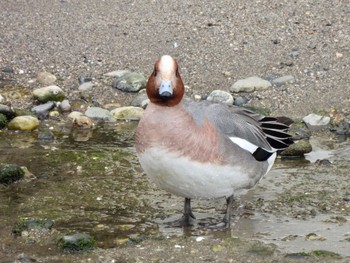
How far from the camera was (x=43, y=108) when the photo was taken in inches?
359

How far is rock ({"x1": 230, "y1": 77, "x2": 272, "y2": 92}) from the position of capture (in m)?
9.41

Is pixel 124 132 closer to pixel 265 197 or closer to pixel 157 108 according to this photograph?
pixel 265 197

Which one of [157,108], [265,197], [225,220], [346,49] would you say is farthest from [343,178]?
[346,49]

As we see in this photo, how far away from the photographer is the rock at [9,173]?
716 centimetres

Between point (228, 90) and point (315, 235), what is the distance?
12.0ft

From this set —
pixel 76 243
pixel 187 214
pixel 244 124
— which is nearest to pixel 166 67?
pixel 244 124

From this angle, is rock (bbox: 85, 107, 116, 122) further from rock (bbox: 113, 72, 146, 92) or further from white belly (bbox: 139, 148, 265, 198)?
white belly (bbox: 139, 148, 265, 198)

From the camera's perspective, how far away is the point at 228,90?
9.51m

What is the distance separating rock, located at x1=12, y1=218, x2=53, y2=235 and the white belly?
734 mm

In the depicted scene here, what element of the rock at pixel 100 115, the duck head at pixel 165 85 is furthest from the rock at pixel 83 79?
the duck head at pixel 165 85

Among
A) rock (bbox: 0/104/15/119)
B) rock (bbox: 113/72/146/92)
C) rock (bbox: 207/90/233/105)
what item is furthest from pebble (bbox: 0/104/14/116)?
rock (bbox: 207/90/233/105)

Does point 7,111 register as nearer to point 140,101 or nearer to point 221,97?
point 140,101

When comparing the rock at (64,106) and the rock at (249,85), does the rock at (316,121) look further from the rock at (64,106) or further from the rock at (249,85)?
the rock at (64,106)

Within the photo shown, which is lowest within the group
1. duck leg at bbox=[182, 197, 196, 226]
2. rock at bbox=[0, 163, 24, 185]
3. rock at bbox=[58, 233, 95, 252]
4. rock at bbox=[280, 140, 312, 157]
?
rock at bbox=[58, 233, 95, 252]
